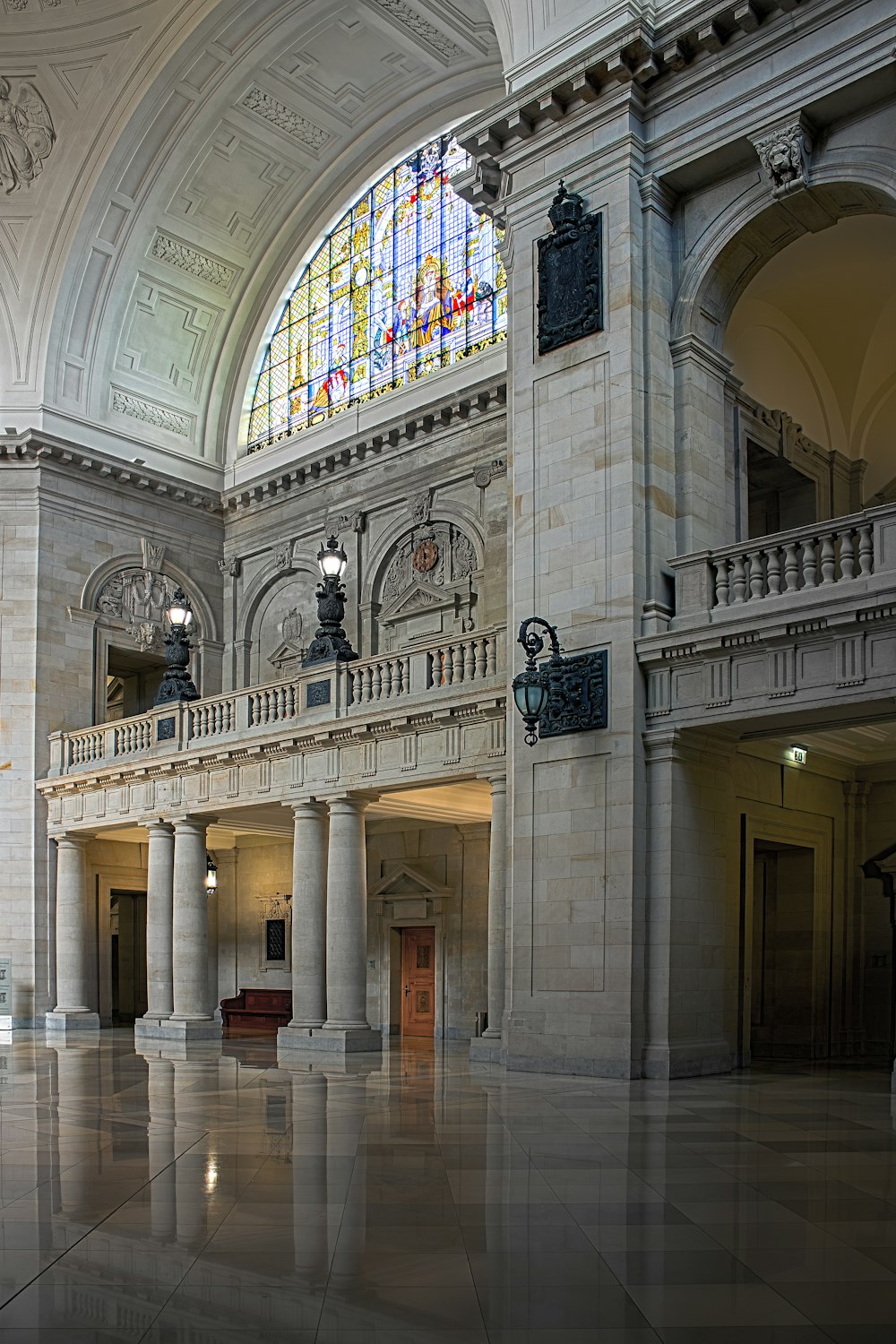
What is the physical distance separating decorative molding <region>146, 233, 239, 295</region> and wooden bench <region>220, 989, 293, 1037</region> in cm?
1667

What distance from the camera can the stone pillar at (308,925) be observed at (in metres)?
20.7

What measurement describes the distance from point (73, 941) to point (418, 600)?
9881mm

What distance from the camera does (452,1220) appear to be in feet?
23.2

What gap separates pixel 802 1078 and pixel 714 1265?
384 inches

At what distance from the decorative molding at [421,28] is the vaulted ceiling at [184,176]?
36mm

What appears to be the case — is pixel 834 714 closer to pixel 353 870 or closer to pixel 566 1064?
pixel 566 1064

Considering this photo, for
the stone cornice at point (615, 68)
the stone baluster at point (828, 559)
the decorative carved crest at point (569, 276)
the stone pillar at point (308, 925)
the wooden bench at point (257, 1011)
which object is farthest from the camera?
the wooden bench at point (257, 1011)

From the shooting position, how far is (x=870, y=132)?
1509 cm

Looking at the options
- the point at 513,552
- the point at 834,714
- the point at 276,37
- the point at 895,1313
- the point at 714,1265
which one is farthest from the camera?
the point at 276,37

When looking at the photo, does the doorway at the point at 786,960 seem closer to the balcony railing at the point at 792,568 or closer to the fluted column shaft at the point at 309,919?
the balcony railing at the point at 792,568

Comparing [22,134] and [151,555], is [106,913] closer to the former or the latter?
[151,555]

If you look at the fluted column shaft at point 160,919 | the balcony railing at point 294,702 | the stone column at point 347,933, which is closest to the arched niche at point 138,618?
the balcony railing at point 294,702

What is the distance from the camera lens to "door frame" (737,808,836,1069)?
56.5ft

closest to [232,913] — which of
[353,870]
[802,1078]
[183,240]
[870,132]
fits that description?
[353,870]
